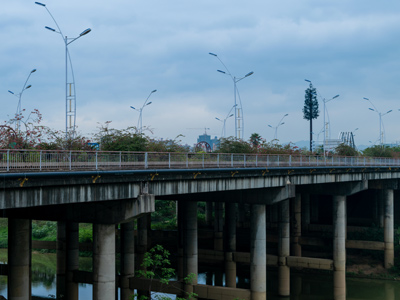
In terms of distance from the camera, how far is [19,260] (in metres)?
29.6

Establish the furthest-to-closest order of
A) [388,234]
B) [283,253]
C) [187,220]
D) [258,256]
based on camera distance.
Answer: [388,234] → [283,253] → [187,220] → [258,256]

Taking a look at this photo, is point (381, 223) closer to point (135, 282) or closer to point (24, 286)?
point (135, 282)

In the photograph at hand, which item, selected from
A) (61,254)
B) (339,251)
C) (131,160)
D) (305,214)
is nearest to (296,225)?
(305,214)

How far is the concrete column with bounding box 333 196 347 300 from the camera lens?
1817 inches

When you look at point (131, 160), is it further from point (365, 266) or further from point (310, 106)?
point (310, 106)

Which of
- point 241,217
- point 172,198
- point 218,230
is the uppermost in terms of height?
point 172,198

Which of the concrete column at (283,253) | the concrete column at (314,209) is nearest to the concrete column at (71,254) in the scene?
the concrete column at (283,253)

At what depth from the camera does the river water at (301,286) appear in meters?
48.1

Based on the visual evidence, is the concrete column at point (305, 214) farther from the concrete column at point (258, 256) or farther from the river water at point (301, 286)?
the concrete column at point (258, 256)

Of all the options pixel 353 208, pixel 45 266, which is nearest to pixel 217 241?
pixel 45 266

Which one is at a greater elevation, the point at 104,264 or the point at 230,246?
the point at 104,264

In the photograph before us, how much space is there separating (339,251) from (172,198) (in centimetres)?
1727

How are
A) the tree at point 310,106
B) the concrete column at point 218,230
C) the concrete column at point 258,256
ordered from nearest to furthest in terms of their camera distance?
the concrete column at point 258,256, the concrete column at point 218,230, the tree at point 310,106

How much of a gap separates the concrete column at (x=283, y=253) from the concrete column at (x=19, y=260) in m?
23.3
